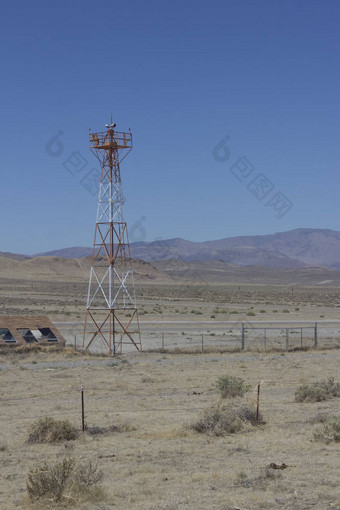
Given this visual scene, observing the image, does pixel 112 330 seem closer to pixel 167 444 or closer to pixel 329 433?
pixel 167 444

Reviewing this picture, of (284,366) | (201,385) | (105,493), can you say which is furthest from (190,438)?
(284,366)

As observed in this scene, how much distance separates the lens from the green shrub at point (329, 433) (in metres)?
14.3

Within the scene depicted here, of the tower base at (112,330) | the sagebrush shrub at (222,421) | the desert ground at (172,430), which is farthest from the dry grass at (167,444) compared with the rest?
the tower base at (112,330)

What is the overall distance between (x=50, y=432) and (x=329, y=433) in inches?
221

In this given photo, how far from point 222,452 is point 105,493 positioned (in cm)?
382

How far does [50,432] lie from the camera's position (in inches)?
575

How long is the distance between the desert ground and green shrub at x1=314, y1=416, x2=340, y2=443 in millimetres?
183

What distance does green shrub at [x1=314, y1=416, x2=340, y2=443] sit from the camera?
14266mm

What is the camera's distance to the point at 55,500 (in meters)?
9.98

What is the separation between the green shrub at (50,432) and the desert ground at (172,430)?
0.70 feet

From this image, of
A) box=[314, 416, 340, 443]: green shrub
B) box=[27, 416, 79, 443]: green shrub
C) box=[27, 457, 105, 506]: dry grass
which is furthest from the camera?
box=[27, 416, 79, 443]: green shrub

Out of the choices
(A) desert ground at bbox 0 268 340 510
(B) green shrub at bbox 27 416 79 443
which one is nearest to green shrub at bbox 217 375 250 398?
(A) desert ground at bbox 0 268 340 510

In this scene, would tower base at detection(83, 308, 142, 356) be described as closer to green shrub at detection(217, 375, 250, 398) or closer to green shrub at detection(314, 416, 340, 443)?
green shrub at detection(217, 375, 250, 398)

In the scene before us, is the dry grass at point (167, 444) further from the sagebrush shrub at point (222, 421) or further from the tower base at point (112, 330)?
the tower base at point (112, 330)
